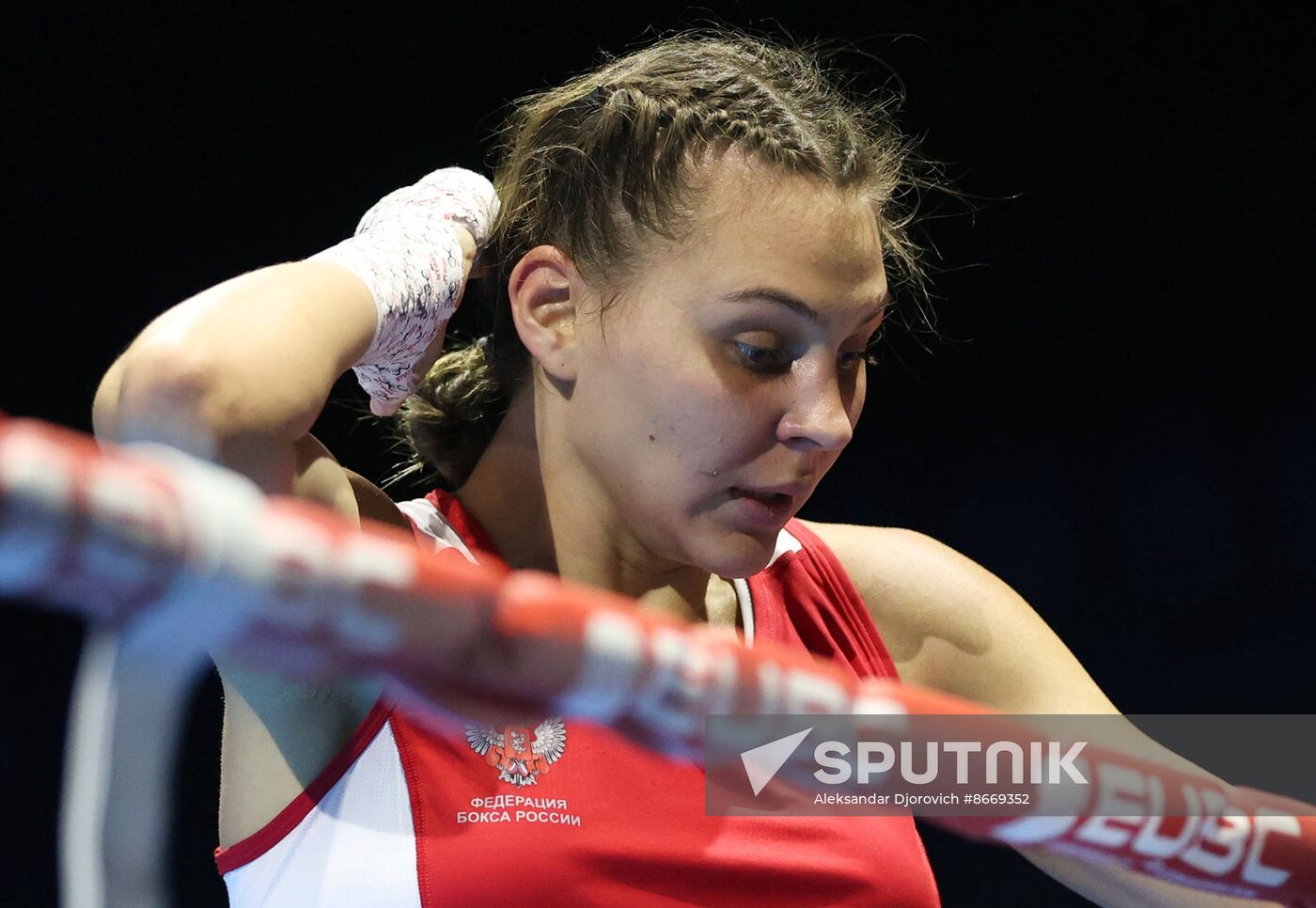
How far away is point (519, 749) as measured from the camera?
2.77 feet

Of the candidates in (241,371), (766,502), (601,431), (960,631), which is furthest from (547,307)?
(960,631)

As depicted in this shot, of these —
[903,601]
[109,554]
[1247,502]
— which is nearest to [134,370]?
[109,554]

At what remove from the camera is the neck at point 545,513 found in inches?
36.7

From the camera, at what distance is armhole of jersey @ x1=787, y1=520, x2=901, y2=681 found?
1050mm

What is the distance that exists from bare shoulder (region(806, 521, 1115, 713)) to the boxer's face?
0.24 metres

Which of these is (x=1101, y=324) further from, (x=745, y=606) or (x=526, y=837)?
(x=526, y=837)

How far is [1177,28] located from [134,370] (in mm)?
1782

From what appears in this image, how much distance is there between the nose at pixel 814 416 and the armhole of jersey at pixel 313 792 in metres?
0.30

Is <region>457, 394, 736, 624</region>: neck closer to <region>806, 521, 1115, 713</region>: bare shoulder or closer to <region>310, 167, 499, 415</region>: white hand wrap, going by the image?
<region>310, 167, 499, 415</region>: white hand wrap

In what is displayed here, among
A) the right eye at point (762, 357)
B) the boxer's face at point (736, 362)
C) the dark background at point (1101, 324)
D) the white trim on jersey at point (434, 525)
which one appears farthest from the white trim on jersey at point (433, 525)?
the dark background at point (1101, 324)

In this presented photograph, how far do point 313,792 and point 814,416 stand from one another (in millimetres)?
377

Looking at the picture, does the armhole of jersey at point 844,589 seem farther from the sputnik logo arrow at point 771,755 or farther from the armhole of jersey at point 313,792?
the armhole of jersey at point 313,792

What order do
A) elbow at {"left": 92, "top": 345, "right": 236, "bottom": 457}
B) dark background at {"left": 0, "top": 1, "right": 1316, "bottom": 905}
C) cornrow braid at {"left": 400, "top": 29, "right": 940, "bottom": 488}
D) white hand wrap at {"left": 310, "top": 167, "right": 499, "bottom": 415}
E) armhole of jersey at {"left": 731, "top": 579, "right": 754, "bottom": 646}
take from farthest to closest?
dark background at {"left": 0, "top": 1, "right": 1316, "bottom": 905} → armhole of jersey at {"left": 731, "top": 579, "right": 754, "bottom": 646} → cornrow braid at {"left": 400, "top": 29, "right": 940, "bottom": 488} → white hand wrap at {"left": 310, "top": 167, "right": 499, "bottom": 415} → elbow at {"left": 92, "top": 345, "right": 236, "bottom": 457}

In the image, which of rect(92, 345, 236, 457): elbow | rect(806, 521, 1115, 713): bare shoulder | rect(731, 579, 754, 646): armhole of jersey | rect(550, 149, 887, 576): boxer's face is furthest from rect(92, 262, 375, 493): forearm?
rect(806, 521, 1115, 713): bare shoulder
